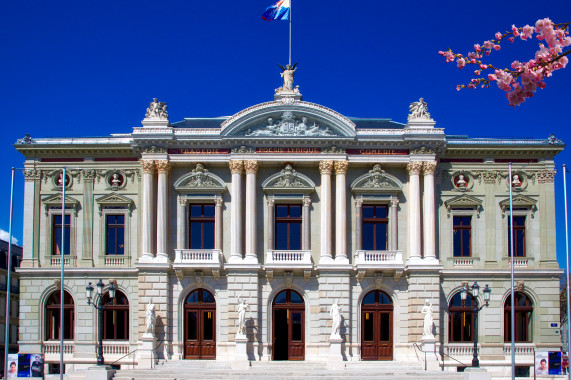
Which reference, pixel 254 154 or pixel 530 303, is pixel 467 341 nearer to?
pixel 530 303

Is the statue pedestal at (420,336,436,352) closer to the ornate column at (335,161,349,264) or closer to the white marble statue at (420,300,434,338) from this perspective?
the white marble statue at (420,300,434,338)

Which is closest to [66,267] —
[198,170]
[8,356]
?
[8,356]

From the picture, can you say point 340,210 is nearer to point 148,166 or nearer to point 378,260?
point 378,260

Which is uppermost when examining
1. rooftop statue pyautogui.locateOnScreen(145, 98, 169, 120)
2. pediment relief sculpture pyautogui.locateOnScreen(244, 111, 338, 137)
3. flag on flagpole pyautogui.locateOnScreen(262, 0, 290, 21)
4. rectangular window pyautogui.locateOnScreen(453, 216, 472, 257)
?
flag on flagpole pyautogui.locateOnScreen(262, 0, 290, 21)

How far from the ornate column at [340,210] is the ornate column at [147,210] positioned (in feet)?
29.1

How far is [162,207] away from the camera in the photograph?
39.8m

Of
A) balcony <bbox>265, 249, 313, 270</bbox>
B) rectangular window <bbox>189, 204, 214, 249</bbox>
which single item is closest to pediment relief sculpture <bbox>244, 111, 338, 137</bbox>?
rectangular window <bbox>189, 204, 214, 249</bbox>

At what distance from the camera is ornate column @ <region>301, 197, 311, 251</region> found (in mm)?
39656

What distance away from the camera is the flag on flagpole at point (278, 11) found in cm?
3984

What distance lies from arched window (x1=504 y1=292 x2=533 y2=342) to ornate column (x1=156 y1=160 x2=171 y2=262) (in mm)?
16725

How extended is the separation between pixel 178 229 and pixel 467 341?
14.9 metres

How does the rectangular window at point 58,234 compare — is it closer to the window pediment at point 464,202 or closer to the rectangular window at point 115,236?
the rectangular window at point 115,236

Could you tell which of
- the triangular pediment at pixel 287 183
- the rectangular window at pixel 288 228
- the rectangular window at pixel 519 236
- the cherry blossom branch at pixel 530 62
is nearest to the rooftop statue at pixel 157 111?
the triangular pediment at pixel 287 183

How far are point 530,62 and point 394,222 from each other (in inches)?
1180
